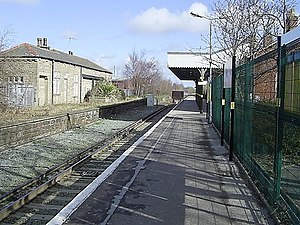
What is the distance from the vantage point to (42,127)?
16.4m

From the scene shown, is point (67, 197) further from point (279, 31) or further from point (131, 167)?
point (279, 31)

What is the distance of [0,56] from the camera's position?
845 inches

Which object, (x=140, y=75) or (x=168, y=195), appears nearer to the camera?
(x=168, y=195)

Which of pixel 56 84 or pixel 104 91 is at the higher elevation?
pixel 56 84

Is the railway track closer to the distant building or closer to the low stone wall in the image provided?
the low stone wall

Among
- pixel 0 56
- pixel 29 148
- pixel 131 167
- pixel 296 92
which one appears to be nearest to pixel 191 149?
pixel 131 167

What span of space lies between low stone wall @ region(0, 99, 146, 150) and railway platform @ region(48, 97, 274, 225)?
437cm

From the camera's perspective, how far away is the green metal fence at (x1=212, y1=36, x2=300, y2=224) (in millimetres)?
5293

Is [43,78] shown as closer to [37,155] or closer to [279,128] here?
[37,155]

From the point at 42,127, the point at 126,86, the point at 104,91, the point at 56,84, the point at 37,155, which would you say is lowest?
the point at 37,155

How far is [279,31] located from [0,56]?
13.7 m

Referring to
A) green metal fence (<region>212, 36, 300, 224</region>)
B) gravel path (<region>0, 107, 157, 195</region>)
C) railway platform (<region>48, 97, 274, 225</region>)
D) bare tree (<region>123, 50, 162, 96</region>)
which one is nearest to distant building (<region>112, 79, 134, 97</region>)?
bare tree (<region>123, 50, 162, 96</region>)

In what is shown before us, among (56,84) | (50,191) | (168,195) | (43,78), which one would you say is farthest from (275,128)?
(56,84)

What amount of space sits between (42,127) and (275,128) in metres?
11.9
